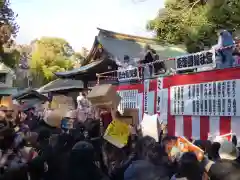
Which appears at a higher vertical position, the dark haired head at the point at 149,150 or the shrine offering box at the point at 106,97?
the shrine offering box at the point at 106,97

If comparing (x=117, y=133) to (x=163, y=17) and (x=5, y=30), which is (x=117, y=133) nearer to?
(x=163, y=17)

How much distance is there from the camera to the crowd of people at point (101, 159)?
11.2ft

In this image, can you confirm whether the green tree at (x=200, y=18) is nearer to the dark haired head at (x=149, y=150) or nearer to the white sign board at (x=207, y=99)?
the white sign board at (x=207, y=99)

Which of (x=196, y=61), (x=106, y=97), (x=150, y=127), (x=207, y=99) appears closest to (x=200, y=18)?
(x=196, y=61)

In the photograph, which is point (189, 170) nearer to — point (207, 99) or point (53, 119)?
point (53, 119)

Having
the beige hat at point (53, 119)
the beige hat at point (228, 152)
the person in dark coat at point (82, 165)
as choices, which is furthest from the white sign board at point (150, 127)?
the person in dark coat at point (82, 165)

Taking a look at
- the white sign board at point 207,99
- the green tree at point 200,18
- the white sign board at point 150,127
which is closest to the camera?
the white sign board at point 150,127

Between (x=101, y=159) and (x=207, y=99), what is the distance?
9.85ft

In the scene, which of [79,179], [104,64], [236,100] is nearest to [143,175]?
[79,179]

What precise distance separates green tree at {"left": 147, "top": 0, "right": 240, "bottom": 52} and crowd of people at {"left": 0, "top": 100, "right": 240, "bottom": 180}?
4838mm

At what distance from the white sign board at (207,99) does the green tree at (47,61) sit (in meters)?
28.6

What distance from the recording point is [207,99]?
23.2ft

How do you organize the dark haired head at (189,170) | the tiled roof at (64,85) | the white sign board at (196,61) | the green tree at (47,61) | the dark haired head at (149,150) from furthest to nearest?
the green tree at (47,61) → the tiled roof at (64,85) → the white sign board at (196,61) → the dark haired head at (149,150) → the dark haired head at (189,170)

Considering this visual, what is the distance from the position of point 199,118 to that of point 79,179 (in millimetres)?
4303
